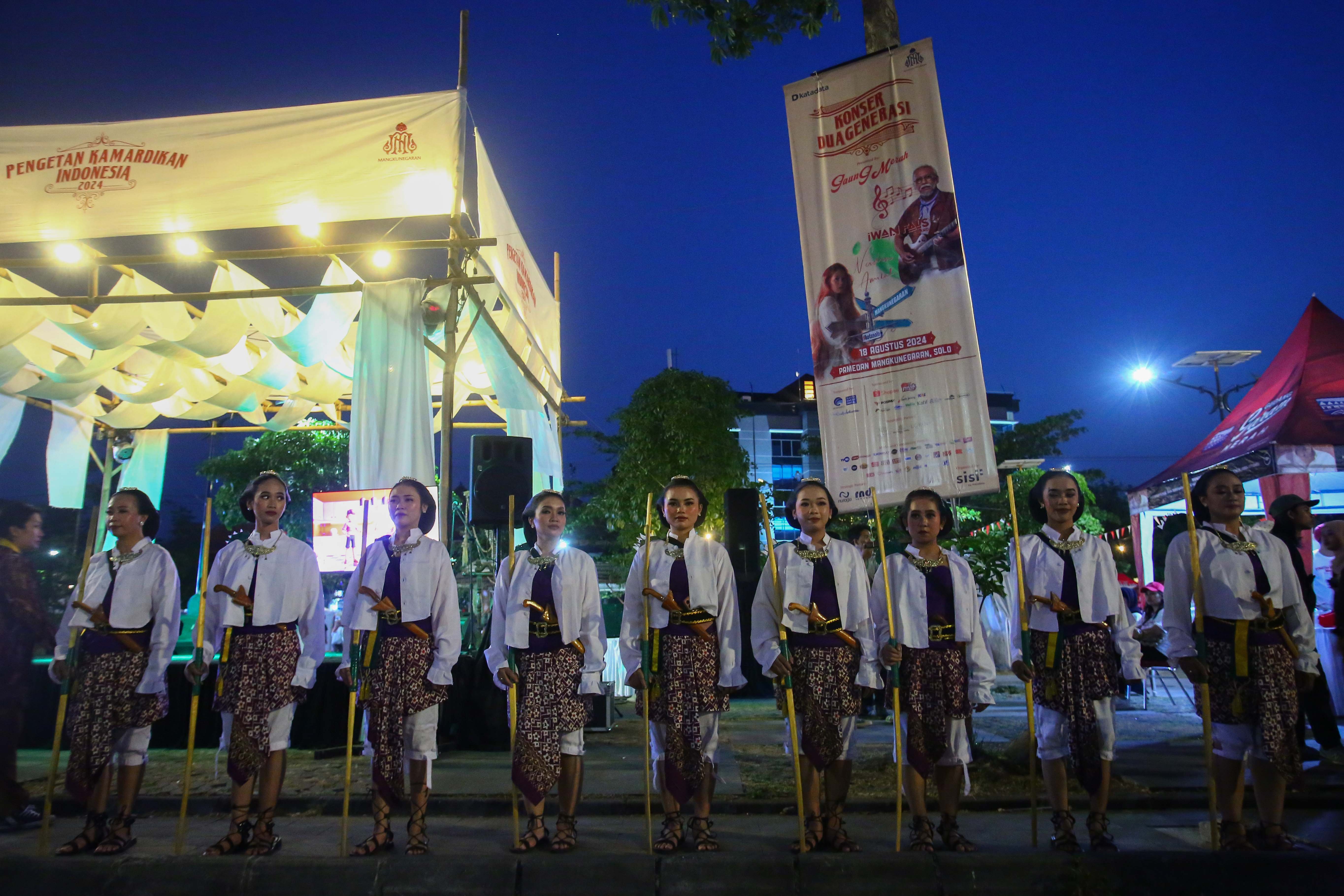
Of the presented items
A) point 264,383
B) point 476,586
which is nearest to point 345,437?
point 264,383

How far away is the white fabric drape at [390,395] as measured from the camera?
254 inches

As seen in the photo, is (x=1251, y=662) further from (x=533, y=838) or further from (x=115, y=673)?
(x=115, y=673)

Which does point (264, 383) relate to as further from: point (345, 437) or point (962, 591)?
point (962, 591)

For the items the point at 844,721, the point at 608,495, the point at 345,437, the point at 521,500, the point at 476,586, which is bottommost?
the point at 844,721

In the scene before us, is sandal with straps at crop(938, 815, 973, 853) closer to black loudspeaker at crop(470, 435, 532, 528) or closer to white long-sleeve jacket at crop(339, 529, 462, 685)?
white long-sleeve jacket at crop(339, 529, 462, 685)

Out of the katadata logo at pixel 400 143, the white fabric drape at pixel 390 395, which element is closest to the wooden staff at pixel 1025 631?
the white fabric drape at pixel 390 395

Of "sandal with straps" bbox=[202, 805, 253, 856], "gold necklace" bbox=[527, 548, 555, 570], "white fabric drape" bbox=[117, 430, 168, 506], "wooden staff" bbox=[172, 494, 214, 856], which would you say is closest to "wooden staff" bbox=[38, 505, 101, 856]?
"wooden staff" bbox=[172, 494, 214, 856]

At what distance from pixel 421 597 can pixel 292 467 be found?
11.4 metres

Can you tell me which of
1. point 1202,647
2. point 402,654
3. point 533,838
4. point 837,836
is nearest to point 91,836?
point 402,654

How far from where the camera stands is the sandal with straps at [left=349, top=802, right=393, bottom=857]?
344 cm

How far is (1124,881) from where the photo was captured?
3.06m

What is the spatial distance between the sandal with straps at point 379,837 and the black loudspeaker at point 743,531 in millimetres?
5253

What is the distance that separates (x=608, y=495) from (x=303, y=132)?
8707 millimetres

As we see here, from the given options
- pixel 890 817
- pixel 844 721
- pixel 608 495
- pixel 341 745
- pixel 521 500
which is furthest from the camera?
pixel 608 495
